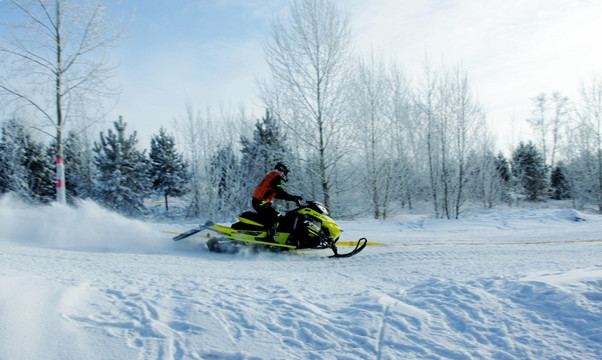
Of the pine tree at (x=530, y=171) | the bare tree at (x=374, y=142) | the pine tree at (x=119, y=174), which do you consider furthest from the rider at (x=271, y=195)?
the pine tree at (x=530, y=171)

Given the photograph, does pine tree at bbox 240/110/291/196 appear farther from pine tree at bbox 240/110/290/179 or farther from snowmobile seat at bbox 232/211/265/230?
snowmobile seat at bbox 232/211/265/230

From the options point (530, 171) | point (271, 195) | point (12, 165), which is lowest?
point (271, 195)

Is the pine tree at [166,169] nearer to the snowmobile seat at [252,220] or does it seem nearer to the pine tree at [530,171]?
the snowmobile seat at [252,220]

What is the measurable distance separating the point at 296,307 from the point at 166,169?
107 ft

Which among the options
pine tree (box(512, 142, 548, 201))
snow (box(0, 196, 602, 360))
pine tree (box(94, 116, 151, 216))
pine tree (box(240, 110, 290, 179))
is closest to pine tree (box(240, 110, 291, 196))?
pine tree (box(240, 110, 290, 179))

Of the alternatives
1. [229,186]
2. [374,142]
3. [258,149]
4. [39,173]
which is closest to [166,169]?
[39,173]

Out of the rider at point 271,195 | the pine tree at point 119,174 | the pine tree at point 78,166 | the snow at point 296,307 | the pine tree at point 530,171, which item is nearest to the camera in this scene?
the snow at point 296,307

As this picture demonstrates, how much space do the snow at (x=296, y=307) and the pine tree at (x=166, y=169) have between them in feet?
90.9

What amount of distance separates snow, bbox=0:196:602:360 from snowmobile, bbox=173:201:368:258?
44cm

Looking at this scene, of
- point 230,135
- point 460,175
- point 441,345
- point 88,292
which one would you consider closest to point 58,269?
point 88,292

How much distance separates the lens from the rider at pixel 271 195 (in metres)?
6.66

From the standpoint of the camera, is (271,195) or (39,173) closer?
(271,195)

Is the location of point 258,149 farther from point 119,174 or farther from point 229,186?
point 119,174

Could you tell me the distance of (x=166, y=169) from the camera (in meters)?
33.2
